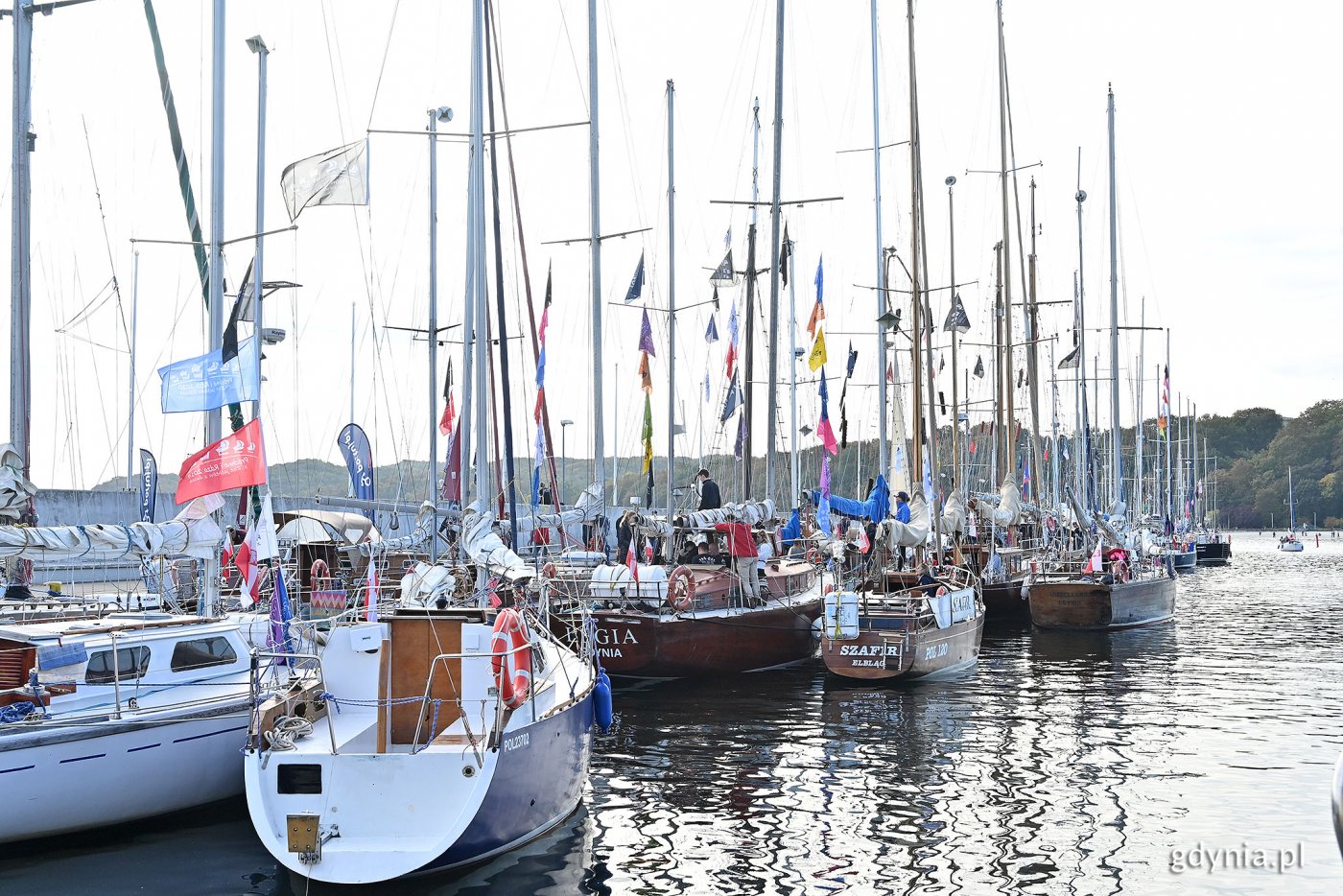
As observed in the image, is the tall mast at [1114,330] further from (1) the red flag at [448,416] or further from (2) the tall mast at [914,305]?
(1) the red flag at [448,416]

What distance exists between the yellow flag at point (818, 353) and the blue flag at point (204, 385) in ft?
57.6

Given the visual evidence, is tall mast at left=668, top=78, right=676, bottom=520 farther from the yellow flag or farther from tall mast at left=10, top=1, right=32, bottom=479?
tall mast at left=10, top=1, right=32, bottom=479

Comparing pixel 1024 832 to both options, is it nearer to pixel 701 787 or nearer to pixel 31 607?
pixel 701 787

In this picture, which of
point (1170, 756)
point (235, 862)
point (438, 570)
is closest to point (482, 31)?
point (438, 570)

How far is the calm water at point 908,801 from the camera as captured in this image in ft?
39.0

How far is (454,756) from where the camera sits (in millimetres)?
11031

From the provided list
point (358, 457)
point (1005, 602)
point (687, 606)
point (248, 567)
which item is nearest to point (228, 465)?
point (248, 567)

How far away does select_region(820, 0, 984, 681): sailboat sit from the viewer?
77.0ft

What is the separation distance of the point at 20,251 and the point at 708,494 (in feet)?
49.5

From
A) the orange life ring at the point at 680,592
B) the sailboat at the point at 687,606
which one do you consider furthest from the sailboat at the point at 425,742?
the orange life ring at the point at 680,592

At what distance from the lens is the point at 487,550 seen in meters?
16.5

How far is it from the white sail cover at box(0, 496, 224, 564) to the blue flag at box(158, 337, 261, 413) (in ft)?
5.13

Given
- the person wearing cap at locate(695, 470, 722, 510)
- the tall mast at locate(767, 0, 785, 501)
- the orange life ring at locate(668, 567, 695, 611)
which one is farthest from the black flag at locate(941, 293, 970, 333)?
the orange life ring at locate(668, 567, 695, 611)

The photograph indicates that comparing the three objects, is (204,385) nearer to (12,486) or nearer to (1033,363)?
(12,486)
